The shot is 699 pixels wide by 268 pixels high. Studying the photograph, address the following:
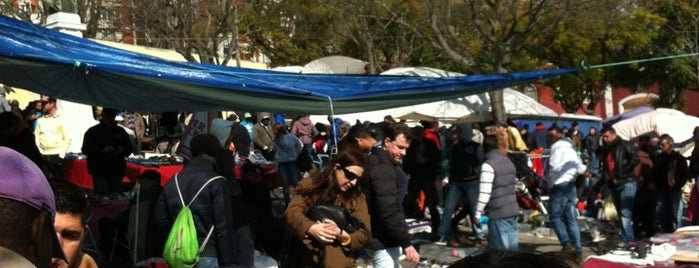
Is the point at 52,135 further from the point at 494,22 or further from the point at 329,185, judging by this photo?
the point at 494,22

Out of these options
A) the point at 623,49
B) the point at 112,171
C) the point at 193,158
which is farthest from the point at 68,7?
the point at 623,49

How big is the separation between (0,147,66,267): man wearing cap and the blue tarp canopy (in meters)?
5.32

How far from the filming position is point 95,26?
33406 mm

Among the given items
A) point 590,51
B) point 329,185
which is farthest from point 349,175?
point 590,51

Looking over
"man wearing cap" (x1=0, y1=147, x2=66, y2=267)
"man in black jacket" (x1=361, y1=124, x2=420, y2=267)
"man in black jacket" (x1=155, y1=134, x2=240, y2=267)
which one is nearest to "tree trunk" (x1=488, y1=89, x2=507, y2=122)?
"man in black jacket" (x1=361, y1=124, x2=420, y2=267)

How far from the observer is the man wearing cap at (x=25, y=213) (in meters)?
2.14

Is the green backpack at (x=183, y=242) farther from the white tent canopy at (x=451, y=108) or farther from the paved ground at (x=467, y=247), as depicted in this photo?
the white tent canopy at (x=451, y=108)

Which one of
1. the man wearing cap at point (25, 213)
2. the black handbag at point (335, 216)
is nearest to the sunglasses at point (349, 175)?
the black handbag at point (335, 216)

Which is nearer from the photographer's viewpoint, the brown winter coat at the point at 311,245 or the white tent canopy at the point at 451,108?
the brown winter coat at the point at 311,245

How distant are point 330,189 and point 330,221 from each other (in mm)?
344

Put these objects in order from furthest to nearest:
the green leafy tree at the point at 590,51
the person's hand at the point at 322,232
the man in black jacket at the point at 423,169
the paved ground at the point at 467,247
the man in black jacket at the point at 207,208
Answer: the green leafy tree at the point at 590,51
the man in black jacket at the point at 423,169
the paved ground at the point at 467,247
the man in black jacket at the point at 207,208
the person's hand at the point at 322,232

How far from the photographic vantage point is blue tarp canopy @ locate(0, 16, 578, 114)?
7.67 m

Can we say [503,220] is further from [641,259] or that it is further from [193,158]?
[193,158]

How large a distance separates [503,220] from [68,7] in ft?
30.4
